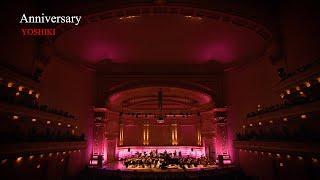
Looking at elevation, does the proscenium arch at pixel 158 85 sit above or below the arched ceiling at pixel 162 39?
below

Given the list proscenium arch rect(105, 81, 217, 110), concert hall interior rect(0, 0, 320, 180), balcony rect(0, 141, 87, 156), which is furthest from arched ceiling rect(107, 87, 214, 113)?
balcony rect(0, 141, 87, 156)

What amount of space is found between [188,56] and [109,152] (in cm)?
1181

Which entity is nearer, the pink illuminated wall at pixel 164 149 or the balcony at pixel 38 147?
the balcony at pixel 38 147

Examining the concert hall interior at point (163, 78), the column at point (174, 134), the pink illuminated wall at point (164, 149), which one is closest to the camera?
the concert hall interior at point (163, 78)

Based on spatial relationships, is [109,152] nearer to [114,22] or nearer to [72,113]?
[72,113]

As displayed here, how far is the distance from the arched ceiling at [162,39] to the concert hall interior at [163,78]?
64mm

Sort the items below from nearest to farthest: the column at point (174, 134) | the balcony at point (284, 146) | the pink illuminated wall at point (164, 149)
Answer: the balcony at point (284, 146) → the pink illuminated wall at point (164, 149) → the column at point (174, 134)

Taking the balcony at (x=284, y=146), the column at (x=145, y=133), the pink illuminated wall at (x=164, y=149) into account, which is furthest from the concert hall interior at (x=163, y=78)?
the column at (x=145, y=133)

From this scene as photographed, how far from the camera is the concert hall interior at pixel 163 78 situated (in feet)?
32.2

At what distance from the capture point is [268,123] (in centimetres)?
1303

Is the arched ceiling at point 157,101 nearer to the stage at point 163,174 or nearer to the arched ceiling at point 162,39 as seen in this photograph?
the arched ceiling at point 162,39

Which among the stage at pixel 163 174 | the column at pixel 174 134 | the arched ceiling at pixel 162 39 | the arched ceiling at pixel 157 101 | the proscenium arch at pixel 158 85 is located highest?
the arched ceiling at pixel 162 39

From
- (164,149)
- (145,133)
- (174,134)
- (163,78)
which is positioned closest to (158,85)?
(163,78)

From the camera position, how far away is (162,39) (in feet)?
46.1
